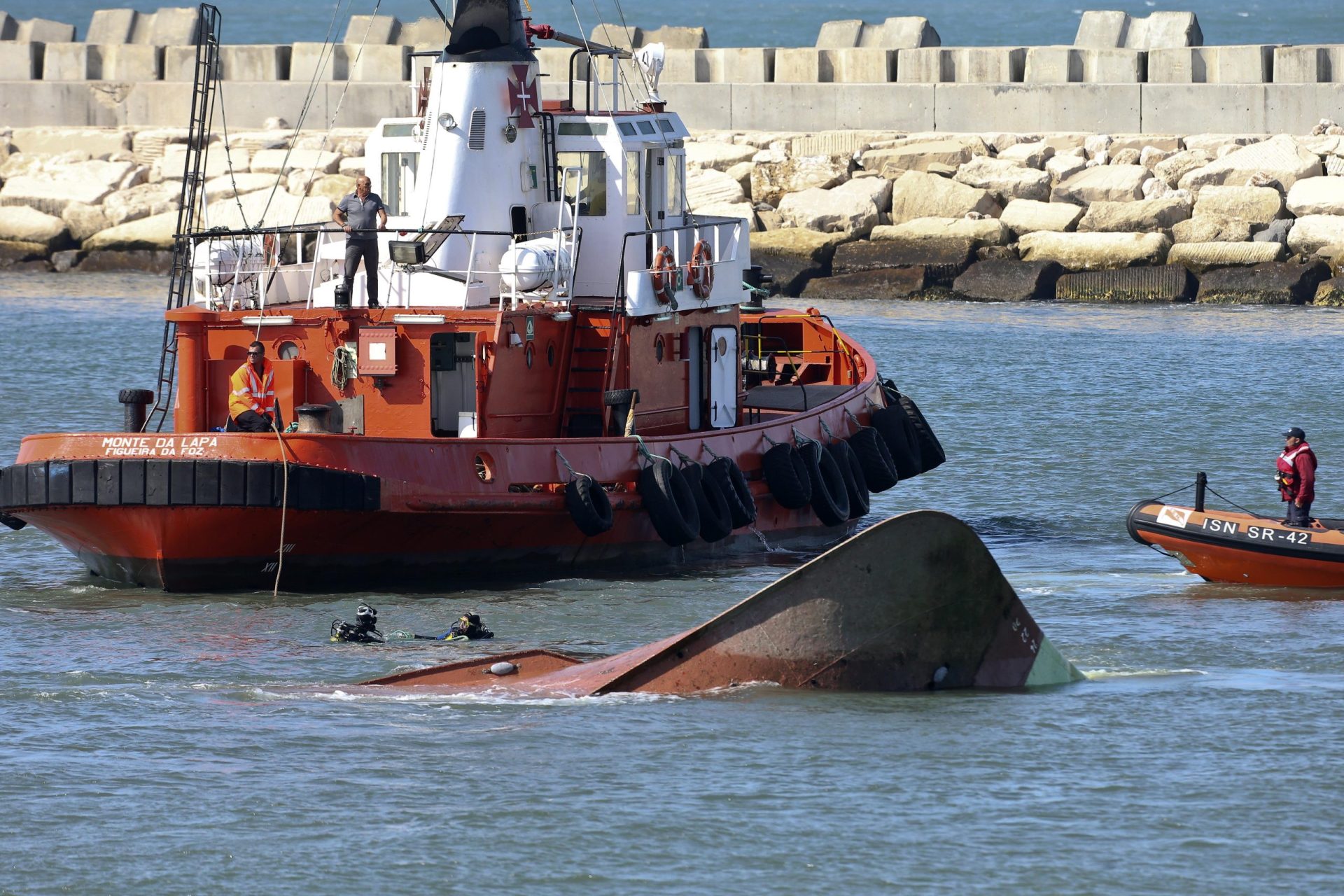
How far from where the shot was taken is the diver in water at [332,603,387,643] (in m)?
13.1

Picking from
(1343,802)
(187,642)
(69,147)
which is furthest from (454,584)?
(69,147)

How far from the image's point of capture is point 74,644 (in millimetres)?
13266

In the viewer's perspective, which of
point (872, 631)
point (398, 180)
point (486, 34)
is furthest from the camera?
point (398, 180)

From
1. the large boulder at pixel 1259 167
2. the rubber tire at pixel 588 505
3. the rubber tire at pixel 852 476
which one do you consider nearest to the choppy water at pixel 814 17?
the large boulder at pixel 1259 167

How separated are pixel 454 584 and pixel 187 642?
2.52 metres

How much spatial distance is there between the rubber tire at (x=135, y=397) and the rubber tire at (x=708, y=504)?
4.22 metres

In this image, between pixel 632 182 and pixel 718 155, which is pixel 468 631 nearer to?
pixel 632 182

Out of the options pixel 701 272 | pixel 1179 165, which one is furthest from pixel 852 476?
pixel 1179 165

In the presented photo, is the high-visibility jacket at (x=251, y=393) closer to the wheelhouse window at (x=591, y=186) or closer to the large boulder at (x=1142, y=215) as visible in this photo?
the wheelhouse window at (x=591, y=186)

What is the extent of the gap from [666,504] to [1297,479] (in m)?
4.73

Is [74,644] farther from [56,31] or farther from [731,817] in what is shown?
[56,31]

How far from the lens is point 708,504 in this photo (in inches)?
625

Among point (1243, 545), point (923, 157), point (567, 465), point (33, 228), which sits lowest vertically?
point (1243, 545)

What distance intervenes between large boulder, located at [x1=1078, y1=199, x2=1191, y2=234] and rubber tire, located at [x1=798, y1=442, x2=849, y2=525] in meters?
20.0
